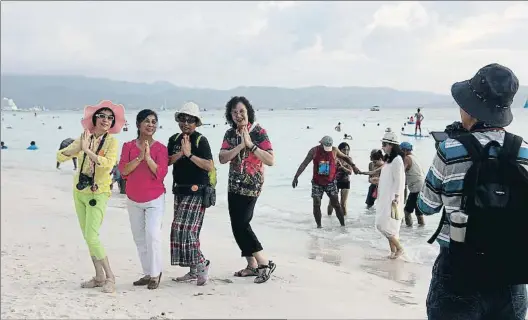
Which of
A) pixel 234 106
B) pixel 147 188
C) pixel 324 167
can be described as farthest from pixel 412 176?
pixel 147 188

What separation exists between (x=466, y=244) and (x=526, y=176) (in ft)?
1.33

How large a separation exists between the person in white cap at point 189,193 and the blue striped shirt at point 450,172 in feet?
9.60

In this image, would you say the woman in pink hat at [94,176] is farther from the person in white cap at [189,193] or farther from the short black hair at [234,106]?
the short black hair at [234,106]

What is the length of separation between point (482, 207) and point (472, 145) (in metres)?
0.29

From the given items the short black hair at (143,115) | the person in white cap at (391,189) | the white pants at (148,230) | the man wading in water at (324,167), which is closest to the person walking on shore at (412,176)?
the man wading in water at (324,167)

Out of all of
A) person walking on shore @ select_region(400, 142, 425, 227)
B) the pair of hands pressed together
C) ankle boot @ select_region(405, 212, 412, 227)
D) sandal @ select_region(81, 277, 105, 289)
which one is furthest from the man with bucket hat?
ankle boot @ select_region(405, 212, 412, 227)

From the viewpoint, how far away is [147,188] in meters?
5.02

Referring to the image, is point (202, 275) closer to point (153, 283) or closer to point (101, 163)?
point (153, 283)

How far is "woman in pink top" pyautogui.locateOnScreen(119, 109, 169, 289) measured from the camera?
5000mm

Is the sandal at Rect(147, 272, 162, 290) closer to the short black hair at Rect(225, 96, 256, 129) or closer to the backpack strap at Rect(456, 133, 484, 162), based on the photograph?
the short black hair at Rect(225, 96, 256, 129)

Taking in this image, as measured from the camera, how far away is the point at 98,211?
4.90m

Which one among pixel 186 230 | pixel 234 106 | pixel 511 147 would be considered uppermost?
pixel 234 106

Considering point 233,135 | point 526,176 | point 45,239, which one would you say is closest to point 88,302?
point 233,135

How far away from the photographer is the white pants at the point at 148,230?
5.00m
